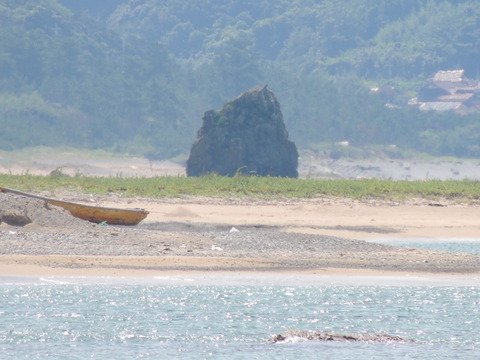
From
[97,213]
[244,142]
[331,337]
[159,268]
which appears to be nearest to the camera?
[331,337]

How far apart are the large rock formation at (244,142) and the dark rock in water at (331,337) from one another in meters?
40.1

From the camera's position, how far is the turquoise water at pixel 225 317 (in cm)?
1783

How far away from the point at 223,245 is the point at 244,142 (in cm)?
3204

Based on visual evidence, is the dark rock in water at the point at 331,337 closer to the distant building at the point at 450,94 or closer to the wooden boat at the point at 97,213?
the wooden boat at the point at 97,213

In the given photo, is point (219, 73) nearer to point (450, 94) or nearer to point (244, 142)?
point (450, 94)

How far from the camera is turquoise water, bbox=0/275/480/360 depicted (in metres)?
17.8

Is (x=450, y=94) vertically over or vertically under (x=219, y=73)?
over

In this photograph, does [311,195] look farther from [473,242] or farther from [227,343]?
[227,343]

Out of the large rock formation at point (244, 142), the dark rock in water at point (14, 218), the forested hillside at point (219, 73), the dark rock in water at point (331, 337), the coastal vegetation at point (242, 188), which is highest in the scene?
the forested hillside at point (219, 73)

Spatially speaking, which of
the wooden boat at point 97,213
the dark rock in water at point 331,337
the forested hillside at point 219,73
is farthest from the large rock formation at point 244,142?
the dark rock in water at point 331,337

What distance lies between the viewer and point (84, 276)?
2308 cm

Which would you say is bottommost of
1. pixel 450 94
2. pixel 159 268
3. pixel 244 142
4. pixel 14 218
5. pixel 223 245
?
pixel 159 268

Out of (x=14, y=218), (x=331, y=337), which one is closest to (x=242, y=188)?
(x=14, y=218)

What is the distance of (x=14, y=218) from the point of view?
2739cm
